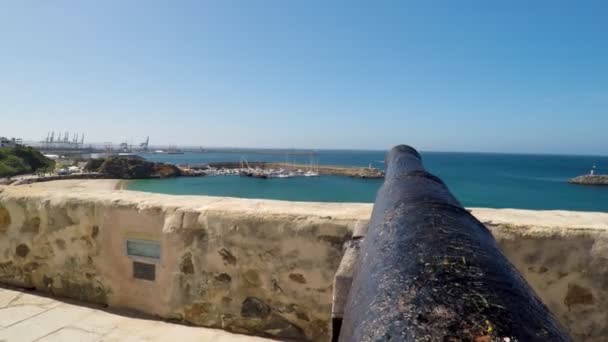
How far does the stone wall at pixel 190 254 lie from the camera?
7.57 ft

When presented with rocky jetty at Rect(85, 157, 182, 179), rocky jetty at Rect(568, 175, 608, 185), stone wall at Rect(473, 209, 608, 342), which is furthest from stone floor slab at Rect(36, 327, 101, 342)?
rocky jetty at Rect(568, 175, 608, 185)

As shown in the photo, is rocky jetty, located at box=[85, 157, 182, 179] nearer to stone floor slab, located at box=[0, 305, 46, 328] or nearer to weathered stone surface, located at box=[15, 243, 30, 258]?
weathered stone surface, located at box=[15, 243, 30, 258]

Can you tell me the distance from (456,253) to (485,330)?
0.23m

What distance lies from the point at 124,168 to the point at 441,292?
6243 cm

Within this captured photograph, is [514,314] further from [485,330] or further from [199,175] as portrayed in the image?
[199,175]

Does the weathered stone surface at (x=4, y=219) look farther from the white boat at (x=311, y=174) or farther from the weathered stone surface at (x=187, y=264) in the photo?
the white boat at (x=311, y=174)

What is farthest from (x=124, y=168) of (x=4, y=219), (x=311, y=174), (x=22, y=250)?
(x=22, y=250)

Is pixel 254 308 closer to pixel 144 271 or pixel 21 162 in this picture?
pixel 144 271

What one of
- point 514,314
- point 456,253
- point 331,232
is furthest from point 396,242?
point 331,232

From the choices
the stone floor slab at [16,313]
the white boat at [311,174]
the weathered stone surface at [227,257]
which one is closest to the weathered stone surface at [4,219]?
the stone floor slab at [16,313]

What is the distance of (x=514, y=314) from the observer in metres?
0.57

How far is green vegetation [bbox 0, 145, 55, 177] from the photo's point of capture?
42.4m

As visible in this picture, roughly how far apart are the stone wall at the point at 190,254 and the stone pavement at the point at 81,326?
100mm

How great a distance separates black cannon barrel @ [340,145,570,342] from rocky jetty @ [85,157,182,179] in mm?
60270
